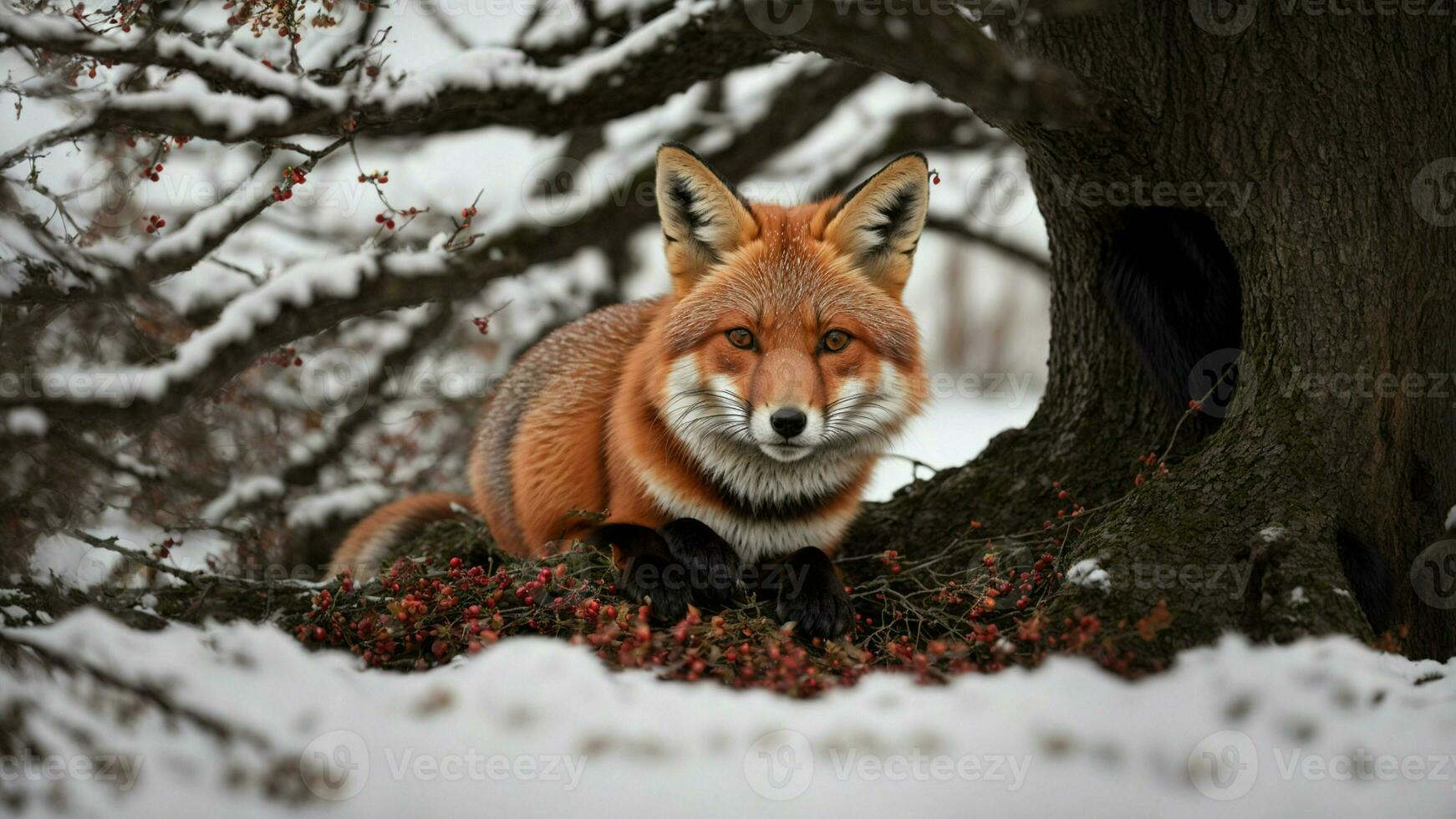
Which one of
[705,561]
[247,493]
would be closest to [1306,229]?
[705,561]

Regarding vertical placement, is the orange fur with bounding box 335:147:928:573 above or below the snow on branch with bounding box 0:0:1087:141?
below

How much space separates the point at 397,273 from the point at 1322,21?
3752 millimetres

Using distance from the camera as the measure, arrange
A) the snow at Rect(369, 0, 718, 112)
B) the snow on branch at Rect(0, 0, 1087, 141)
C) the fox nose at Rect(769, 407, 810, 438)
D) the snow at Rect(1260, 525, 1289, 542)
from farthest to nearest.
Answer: the snow at Rect(369, 0, 718, 112)
the fox nose at Rect(769, 407, 810, 438)
the snow at Rect(1260, 525, 1289, 542)
the snow on branch at Rect(0, 0, 1087, 141)

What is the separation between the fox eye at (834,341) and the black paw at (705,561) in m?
0.78

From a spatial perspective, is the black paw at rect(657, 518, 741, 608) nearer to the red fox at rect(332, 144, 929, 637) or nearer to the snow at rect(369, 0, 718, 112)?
the red fox at rect(332, 144, 929, 637)

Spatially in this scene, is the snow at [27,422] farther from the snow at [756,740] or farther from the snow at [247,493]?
the snow at [247,493]

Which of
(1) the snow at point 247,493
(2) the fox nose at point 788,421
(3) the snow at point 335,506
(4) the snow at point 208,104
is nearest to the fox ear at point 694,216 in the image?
(2) the fox nose at point 788,421

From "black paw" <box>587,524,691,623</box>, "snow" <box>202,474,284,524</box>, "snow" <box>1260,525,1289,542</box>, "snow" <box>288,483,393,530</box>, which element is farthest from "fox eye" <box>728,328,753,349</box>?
"snow" <box>288,483,393,530</box>

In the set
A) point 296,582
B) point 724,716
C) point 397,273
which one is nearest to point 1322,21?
point 724,716

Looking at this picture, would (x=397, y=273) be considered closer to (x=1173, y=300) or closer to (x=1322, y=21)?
(x=1173, y=300)

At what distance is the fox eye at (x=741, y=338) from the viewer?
3.66 meters

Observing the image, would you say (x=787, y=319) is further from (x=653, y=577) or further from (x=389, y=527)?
(x=389, y=527)

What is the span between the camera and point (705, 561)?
11.9ft

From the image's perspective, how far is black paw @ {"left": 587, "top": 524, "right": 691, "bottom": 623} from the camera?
354 cm
